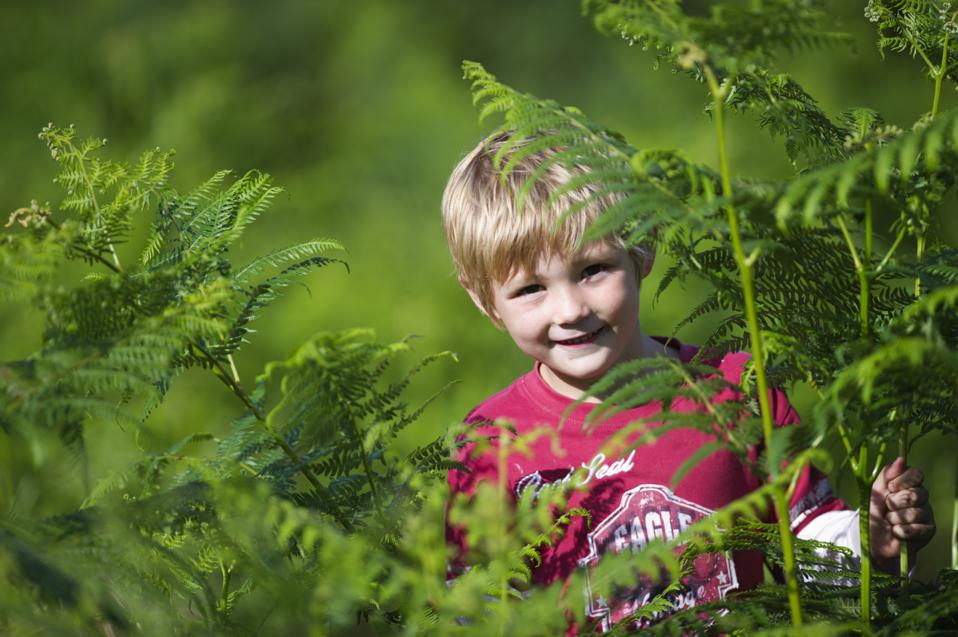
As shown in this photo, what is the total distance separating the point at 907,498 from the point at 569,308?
1.65 feet

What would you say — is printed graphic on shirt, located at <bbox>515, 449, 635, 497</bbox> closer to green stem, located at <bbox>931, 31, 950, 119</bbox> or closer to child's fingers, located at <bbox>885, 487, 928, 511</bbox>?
child's fingers, located at <bbox>885, 487, 928, 511</bbox>

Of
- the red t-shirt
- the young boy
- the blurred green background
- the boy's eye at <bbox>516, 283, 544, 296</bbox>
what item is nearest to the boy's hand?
the young boy

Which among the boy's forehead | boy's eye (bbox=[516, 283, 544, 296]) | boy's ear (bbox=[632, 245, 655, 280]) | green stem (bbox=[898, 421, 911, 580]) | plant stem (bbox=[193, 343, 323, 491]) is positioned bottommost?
green stem (bbox=[898, 421, 911, 580])

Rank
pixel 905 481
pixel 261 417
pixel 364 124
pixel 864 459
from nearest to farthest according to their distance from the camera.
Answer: pixel 864 459, pixel 261 417, pixel 905 481, pixel 364 124

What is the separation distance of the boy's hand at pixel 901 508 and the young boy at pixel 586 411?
0.13m

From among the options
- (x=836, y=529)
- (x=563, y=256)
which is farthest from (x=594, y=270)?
(x=836, y=529)

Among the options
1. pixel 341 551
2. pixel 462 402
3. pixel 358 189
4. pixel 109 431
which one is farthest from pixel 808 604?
pixel 358 189

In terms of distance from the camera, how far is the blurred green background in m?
3.92

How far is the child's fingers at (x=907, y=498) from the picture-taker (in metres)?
1.24

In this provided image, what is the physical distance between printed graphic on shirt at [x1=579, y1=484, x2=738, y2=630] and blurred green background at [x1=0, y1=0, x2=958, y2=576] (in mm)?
1857

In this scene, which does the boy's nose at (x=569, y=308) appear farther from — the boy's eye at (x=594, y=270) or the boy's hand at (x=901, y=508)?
the boy's hand at (x=901, y=508)

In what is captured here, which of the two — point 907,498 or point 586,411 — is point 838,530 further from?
point 586,411

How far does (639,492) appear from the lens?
5.22 feet

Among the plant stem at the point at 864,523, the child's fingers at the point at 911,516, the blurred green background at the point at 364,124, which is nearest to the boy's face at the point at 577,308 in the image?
the child's fingers at the point at 911,516
